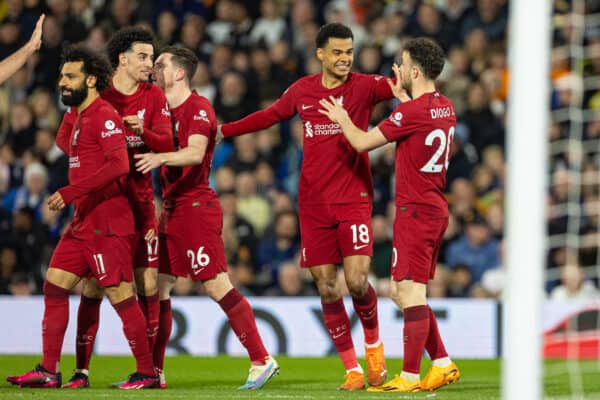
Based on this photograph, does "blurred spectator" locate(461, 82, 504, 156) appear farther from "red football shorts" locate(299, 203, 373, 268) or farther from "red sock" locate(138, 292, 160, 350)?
"red sock" locate(138, 292, 160, 350)

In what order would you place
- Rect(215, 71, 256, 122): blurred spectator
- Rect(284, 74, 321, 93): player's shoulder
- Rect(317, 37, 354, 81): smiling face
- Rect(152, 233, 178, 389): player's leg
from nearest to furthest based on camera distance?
Rect(317, 37, 354, 81): smiling face
Rect(152, 233, 178, 389): player's leg
Rect(284, 74, 321, 93): player's shoulder
Rect(215, 71, 256, 122): blurred spectator

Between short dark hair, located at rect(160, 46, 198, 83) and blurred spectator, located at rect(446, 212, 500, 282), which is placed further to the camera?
blurred spectator, located at rect(446, 212, 500, 282)

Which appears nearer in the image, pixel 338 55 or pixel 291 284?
pixel 338 55

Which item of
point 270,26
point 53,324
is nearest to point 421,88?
point 53,324

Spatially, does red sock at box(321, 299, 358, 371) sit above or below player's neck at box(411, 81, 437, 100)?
below

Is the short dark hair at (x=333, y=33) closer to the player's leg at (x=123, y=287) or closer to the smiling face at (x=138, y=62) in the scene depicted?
the smiling face at (x=138, y=62)

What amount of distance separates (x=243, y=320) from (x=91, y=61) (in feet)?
6.23

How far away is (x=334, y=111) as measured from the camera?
23.8 feet

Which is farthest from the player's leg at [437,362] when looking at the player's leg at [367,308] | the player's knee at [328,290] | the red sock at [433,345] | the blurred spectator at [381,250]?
the blurred spectator at [381,250]

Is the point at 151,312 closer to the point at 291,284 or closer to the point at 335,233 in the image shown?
the point at 335,233

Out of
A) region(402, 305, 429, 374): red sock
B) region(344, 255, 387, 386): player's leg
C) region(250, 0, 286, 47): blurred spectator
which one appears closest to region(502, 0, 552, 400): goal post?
region(402, 305, 429, 374): red sock

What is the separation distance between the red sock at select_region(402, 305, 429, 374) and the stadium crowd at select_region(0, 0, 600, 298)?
3.85 meters

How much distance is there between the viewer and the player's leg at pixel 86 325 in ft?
24.7

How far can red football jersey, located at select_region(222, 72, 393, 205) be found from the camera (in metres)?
7.60
